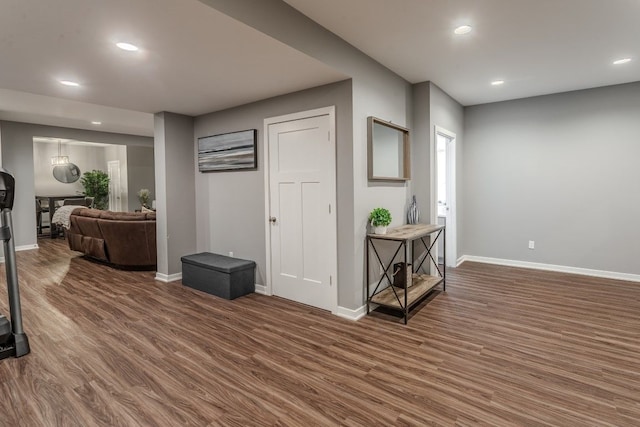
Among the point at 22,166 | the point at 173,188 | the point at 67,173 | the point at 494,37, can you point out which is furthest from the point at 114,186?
the point at 494,37

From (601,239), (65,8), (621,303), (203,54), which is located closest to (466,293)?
(621,303)

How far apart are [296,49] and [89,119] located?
5508 mm

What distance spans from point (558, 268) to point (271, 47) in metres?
4.92

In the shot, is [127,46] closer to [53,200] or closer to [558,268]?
[558,268]

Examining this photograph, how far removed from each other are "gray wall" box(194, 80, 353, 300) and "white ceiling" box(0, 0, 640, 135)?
0.57 ft

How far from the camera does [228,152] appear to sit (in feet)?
14.1

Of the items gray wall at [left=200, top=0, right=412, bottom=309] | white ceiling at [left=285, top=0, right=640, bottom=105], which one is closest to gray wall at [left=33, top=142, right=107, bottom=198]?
gray wall at [left=200, top=0, right=412, bottom=309]

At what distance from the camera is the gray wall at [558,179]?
4.44 metres

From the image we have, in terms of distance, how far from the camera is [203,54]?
2.59m

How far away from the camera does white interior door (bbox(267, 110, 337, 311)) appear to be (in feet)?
11.0

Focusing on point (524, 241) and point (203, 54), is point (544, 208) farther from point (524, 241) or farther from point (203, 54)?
point (203, 54)

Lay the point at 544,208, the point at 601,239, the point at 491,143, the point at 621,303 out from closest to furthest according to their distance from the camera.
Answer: the point at 621,303 < the point at 601,239 < the point at 544,208 < the point at 491,143

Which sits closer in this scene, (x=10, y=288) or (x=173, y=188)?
(x=10, y=288)

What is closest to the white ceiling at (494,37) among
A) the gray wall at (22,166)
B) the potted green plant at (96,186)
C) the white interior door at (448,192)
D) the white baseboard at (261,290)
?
the white interior door at (448,192)
